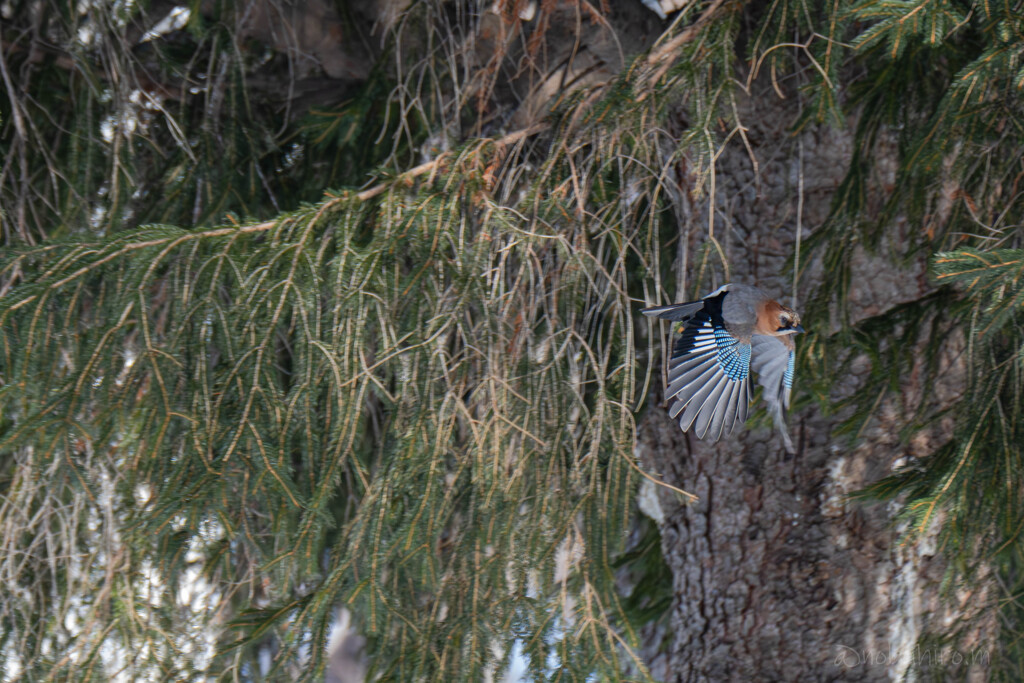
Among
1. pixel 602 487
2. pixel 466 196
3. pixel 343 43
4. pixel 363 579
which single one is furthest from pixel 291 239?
pixel 343 43

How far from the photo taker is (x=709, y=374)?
2.04m

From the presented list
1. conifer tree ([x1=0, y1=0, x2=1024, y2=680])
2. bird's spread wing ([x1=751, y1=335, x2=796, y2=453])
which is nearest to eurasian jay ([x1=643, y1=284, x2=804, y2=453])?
bird's spread wing ([x1=751, y1=335, x2=796, y2=453])

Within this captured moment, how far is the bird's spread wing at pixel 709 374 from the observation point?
1993 millimetres

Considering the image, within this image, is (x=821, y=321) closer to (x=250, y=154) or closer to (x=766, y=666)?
(x=766, y=666)

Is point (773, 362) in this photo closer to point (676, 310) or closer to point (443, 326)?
point (676, 310)

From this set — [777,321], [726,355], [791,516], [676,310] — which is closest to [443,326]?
[676,310]

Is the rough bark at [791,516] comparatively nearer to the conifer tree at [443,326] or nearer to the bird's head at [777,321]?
the conifer tree at [443,326]

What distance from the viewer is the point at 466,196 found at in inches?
86.1

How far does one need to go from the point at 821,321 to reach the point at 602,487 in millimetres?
725

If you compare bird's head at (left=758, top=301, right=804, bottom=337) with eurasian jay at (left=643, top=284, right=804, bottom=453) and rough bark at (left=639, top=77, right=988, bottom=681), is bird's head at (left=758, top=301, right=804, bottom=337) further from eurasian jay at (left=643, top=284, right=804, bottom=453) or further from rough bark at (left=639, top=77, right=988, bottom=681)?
rough bark at (left=639, top=77, right=988, bottom=681)

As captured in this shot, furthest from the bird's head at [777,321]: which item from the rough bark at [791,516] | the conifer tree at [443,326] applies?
the rough bark at [791,516]

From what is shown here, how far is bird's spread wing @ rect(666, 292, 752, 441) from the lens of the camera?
199 centimetres

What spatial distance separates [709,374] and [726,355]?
0.08 m

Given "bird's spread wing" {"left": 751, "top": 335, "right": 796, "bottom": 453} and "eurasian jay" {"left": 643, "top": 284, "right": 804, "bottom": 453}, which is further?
"bird's spread wing" {"left": 751, "top": 335, "right": 796, "bottom": 453}
